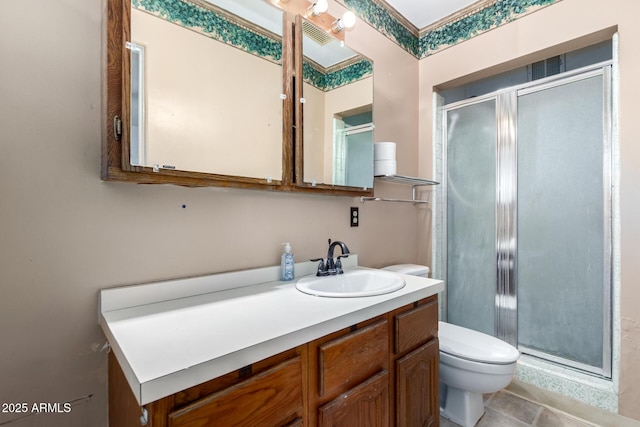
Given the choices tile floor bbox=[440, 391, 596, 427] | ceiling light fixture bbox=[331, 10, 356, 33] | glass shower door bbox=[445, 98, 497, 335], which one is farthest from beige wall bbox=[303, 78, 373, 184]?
tile floor bbox=[440, 391, 596, 427]

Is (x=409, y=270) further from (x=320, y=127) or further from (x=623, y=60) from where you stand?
(x=623, y=60)

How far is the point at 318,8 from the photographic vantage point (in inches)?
58.2

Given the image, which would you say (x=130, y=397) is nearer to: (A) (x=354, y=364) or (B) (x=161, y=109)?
(A) (x=354, y=364)

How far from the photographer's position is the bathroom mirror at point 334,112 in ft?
4.84

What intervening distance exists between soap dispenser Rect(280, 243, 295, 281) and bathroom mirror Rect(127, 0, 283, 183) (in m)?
Answer: 0.34

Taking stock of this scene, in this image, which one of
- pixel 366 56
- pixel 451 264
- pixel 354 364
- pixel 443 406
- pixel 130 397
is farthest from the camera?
pixel 451 264

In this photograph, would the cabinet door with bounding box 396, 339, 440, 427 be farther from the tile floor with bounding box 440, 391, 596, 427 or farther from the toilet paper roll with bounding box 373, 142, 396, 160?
the toilet paper roll with bounding box 373, 142, 396, 160

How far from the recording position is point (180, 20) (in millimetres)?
1090

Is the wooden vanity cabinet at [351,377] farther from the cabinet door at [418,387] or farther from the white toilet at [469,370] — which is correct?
the white toilet at [469,370]

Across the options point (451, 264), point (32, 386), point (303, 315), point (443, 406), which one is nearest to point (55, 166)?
point (32, 386)

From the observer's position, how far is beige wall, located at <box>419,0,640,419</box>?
1.46 metres

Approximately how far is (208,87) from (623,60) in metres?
2.01

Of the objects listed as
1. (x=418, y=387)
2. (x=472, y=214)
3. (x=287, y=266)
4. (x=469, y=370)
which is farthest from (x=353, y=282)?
(x=472, y=214)

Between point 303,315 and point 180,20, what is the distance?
1.13m
